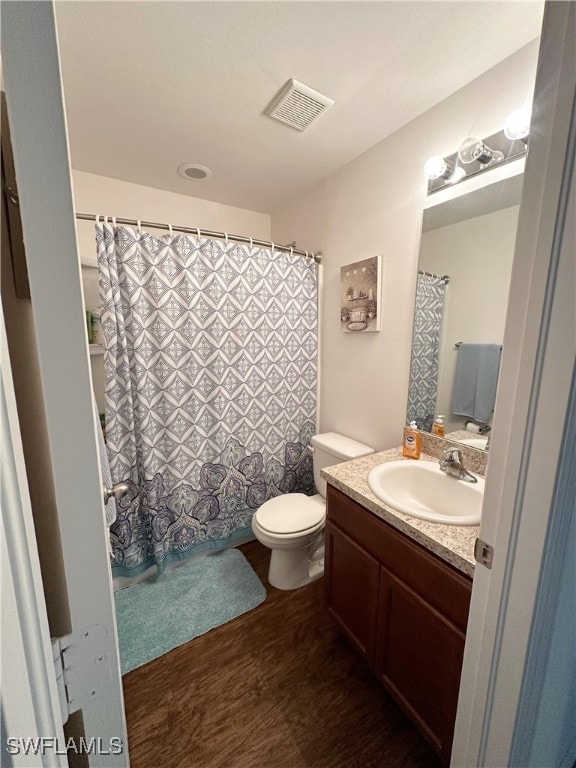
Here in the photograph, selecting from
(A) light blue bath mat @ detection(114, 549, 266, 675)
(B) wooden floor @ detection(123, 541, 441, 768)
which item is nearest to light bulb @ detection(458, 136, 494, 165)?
(B) wooden floor @ detection(123, 541, 441, 768)

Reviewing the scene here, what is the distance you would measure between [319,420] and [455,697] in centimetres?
154

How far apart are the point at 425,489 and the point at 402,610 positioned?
0.47m

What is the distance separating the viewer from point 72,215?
0.36m

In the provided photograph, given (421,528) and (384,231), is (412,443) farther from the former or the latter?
(384,231)

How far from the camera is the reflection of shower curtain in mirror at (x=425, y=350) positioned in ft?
4.80

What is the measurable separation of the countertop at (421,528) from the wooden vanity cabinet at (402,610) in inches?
1.5

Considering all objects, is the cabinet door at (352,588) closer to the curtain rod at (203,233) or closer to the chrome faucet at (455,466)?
the chrome faucet at (455,466)

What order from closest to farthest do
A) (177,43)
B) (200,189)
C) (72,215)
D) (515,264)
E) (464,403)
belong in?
(72,215)
(515,264)
(177,43)
(464,403)
(200,189)

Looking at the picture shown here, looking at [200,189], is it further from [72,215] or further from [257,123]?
[72,215]

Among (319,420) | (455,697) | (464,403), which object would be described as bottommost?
(455,697)

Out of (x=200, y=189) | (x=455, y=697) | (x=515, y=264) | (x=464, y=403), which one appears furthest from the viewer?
(x=200, y=189)

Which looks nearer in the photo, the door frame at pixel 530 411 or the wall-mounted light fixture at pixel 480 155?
the door frame at pixel 530 411

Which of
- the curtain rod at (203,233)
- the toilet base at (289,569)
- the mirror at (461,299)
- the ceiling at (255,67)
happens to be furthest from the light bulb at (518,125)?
the toilet base at (289,569)

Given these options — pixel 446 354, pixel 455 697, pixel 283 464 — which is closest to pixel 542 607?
pixel 455 697
